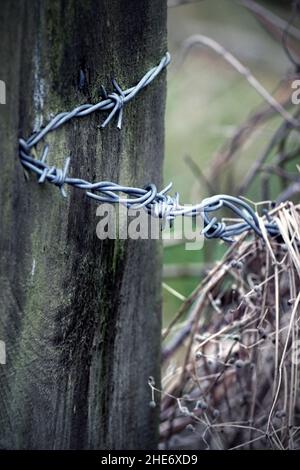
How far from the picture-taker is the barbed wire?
1394 mm

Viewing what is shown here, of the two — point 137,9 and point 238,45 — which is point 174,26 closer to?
point 238,45

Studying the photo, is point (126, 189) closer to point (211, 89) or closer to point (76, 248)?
point (76, 248)

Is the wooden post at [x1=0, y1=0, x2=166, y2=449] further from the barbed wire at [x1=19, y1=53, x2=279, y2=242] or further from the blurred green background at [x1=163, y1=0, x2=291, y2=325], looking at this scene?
the blurred green background at [x1=163, y1=0, x2=291, y2=325]

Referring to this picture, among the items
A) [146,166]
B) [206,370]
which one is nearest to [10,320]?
[146,166]

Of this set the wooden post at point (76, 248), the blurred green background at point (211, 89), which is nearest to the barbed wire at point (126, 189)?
the wooden post at point (76, 248)

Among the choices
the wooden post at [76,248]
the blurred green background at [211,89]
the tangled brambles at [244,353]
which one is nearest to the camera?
the wooden post at [76,248]

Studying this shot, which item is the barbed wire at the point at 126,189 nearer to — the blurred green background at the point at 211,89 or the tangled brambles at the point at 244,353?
the tangled brambles at the point at 244,353

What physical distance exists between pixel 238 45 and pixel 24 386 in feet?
15.5

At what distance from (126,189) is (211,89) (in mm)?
4127

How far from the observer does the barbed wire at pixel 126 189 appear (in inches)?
54.9

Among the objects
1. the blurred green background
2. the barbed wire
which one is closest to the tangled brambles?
the barbed wire

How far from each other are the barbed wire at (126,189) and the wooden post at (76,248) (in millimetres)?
20

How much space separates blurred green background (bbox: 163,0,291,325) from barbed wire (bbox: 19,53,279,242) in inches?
83.5

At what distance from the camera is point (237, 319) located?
204 cm
